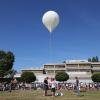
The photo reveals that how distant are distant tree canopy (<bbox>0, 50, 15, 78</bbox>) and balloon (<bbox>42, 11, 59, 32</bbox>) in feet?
242

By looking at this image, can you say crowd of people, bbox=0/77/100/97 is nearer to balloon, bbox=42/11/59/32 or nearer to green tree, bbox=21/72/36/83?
balloon, bbox=42/11/59/32

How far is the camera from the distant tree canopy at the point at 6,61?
97681mm

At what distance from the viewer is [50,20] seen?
23562mm

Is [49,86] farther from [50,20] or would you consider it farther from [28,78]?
[28,78]

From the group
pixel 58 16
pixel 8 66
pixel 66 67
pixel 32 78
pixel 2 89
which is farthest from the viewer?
pixel 66 67

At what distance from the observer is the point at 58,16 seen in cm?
2389

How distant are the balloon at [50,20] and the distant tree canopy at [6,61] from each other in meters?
73.8

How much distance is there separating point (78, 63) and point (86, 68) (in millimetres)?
4156

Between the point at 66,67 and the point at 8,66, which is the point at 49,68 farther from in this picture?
the point at 8,66

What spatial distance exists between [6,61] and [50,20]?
7674 cm

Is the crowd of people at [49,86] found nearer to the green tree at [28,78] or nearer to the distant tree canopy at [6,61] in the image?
the distant tree canopy at [6,61]

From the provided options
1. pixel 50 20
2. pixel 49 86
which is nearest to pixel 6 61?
pixel 49 86

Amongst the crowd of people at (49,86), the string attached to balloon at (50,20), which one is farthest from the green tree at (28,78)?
the string attached to balloon at (50,20)

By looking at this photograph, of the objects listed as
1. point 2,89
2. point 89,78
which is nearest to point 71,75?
point 89,78
